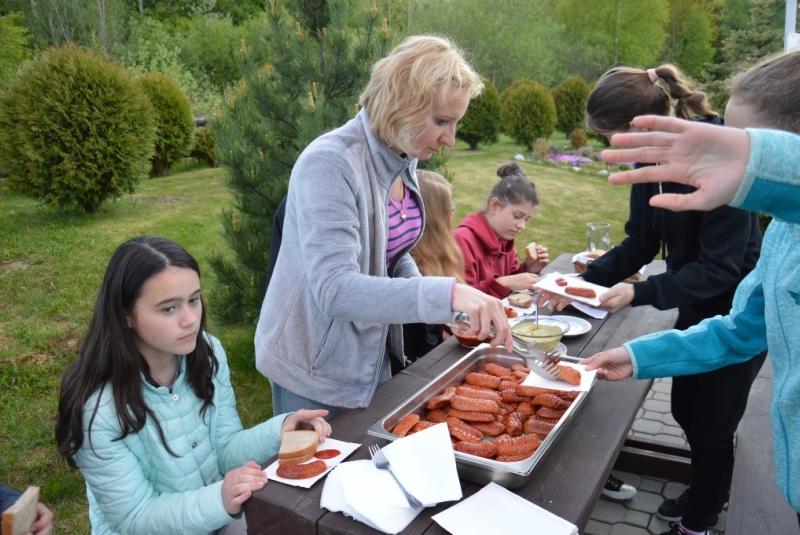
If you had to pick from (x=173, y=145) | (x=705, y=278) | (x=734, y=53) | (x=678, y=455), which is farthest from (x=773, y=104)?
(x=734, y=53)

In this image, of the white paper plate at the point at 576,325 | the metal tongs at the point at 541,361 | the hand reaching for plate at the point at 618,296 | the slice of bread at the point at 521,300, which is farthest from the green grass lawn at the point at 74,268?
the metal tongs at the point at 541,361

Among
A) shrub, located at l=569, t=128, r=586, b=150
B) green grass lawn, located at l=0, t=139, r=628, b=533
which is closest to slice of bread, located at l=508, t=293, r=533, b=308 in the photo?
green grass lawn, located at l=0, t=139, r=628, b=533

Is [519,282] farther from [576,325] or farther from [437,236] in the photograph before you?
[576,325]

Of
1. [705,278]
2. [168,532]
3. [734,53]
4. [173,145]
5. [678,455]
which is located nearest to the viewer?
[168,532]

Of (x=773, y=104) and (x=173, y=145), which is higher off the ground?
(x=773, y=104)

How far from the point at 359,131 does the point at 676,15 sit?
35.4 meters

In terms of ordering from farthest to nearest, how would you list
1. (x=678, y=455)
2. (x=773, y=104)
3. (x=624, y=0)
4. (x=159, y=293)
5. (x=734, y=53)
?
(x=624, y=0)
(x=734, y=53)
(x=678, y=455)
(x=159, y=293)
(x=773, y=104)

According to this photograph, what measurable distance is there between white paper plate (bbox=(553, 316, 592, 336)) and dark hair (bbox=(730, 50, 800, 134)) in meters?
1.17

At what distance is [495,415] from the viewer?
5.65 feet

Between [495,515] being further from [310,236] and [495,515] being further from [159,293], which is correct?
[159,293]

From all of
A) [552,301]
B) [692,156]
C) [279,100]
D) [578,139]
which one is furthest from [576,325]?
[578,139]

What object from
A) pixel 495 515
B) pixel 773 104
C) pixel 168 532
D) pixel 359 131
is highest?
pixel 773 104

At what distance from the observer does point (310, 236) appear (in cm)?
172

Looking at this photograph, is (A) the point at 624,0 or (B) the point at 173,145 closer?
(B) the point at 173,145
